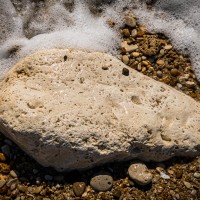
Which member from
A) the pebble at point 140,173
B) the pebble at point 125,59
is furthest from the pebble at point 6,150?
the pebble at point 125,59

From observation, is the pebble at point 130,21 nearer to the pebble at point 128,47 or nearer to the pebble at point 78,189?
the pebble at point 128,47

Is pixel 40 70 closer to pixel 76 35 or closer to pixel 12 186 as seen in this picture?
pixel 76 35

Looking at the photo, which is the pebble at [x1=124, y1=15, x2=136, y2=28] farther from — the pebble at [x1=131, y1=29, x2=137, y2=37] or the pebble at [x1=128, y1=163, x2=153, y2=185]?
the pebble at [x1=128, y1=163, x2=153, y2=185]

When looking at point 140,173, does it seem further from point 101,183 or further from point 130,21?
point 130,21

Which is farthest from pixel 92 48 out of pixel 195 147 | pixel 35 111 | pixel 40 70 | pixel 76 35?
pixel 195 147

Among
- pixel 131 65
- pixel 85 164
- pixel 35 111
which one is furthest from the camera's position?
pixel 131 65

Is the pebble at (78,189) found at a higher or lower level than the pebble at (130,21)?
lower
